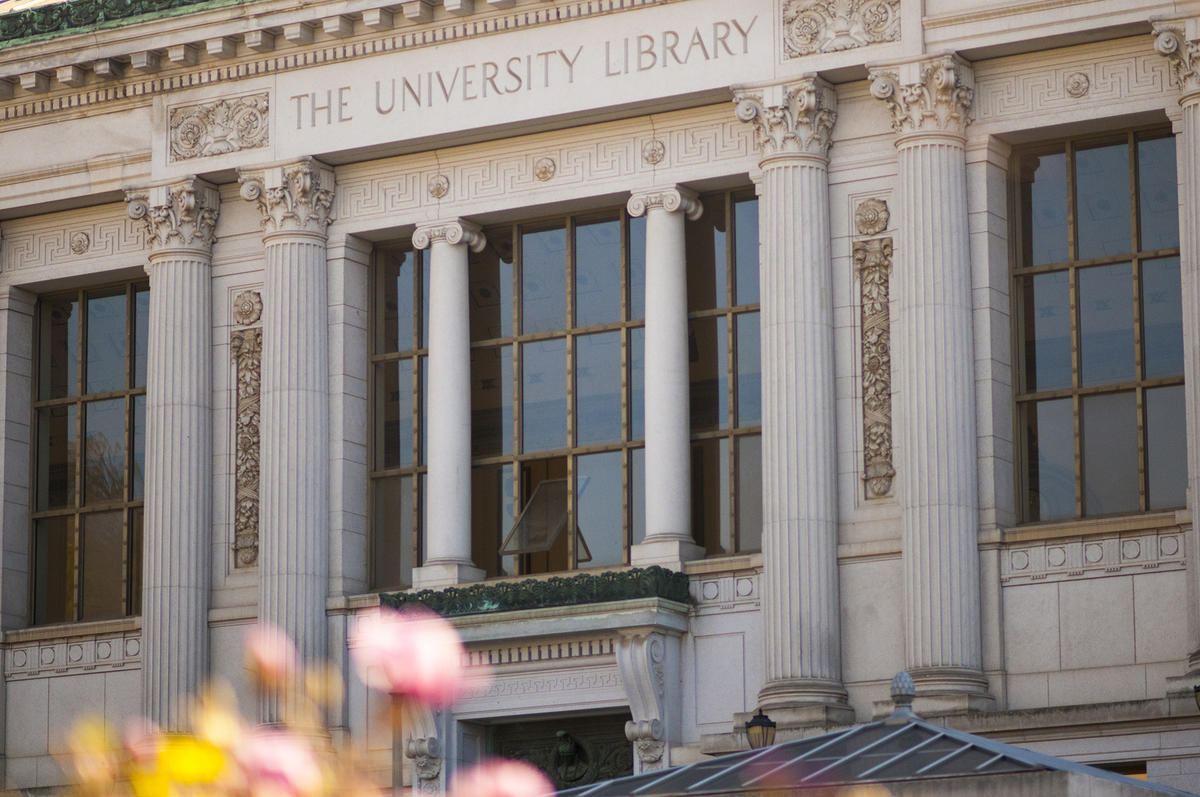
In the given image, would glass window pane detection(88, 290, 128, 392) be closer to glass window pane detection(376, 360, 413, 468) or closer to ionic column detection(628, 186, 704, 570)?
glass window pane detection(376, 360, 413, 468)

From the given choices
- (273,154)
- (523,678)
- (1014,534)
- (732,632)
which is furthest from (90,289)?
(1014,534)

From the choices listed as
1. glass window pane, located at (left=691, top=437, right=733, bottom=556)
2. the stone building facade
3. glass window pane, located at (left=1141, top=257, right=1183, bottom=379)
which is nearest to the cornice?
the stone building facade

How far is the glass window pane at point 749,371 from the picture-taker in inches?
1049

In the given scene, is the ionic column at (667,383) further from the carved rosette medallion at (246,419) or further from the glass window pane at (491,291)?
the carved rosette medallion at (246,419)

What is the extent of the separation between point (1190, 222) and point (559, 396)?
8438 millimetres

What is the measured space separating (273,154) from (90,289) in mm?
4460

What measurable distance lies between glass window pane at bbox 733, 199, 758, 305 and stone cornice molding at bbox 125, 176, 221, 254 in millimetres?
7541

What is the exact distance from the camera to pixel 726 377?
2686 centimetres

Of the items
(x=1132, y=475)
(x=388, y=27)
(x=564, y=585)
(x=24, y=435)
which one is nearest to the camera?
(x=1132, y=475)

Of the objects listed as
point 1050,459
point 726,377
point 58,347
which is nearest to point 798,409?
point 726,377

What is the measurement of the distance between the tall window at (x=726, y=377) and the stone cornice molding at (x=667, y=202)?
1.07 ft

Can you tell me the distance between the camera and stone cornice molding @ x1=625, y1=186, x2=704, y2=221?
26906 millimetres

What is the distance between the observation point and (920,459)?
2441cm

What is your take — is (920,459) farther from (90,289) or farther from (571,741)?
(90,289)
